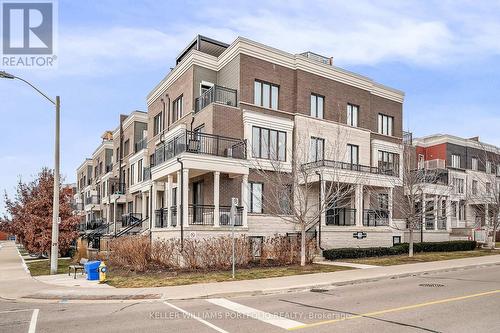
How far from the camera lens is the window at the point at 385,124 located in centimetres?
3372

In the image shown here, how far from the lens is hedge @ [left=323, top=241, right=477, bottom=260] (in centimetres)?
2320

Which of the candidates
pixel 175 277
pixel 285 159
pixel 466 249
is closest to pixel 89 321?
pixel 175 277

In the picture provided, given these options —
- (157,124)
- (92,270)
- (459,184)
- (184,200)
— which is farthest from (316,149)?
(459,184)

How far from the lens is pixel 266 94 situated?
2689 centimetres

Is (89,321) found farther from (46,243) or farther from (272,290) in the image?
(46,243)

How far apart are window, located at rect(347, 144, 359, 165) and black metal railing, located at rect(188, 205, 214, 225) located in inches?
446

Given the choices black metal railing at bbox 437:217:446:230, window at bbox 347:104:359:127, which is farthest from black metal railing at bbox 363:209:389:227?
black metal railing at bbox 437:217:446:230

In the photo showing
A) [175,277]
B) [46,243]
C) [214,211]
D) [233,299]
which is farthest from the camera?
[46,243]

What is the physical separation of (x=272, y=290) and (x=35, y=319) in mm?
6519

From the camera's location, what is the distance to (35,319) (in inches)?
385

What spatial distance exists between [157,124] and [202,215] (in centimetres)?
1272

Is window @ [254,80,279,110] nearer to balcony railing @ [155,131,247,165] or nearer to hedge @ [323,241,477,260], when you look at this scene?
balcony railing @ [155,131,247,165]

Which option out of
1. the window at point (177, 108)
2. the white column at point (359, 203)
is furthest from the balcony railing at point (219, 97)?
the white column at point (359, 203)

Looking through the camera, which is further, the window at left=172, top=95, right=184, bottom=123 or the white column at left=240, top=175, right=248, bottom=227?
the window at left=172, top=95, right=184, bottom=123
